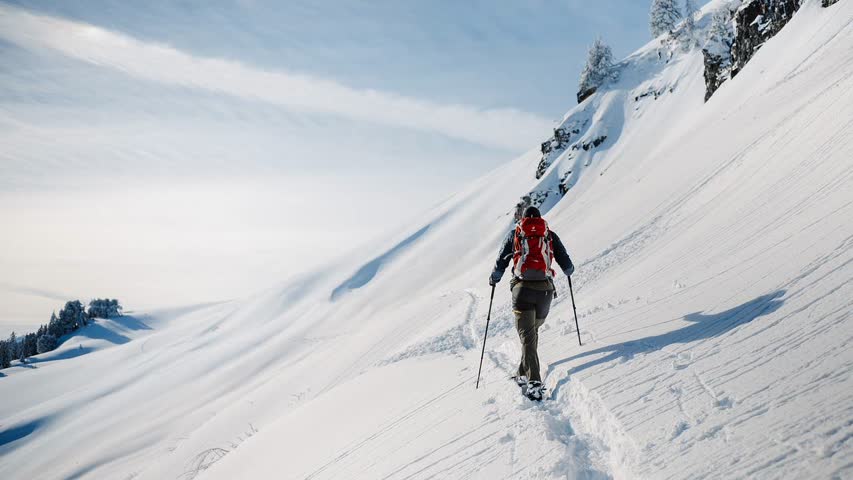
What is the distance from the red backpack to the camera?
205 inches

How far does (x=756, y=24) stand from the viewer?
3167cm

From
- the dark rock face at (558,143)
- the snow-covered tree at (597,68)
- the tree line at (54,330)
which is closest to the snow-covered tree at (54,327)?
the tree line at (54,330)

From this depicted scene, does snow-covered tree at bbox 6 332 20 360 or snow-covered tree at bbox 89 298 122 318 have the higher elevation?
snow-covered tree at bbox 89 298 122 318

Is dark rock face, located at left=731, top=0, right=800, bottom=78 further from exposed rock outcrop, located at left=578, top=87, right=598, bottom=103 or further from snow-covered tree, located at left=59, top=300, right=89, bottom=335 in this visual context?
snow-covered tree, located at left=59, top=300, right=89, bottom=335

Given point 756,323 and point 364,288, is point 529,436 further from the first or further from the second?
point 364,288

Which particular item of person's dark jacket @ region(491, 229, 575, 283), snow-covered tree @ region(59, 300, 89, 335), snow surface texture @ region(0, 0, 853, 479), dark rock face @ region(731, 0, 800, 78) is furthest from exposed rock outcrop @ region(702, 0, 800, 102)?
snow-covered tree @ region(59, 300, 89, 335)

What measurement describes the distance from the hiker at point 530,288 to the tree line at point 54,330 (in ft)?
439

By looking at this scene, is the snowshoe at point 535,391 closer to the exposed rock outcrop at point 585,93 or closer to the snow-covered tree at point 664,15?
the exposed rock outcrop at point 585,93

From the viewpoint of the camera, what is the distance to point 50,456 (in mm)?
40125

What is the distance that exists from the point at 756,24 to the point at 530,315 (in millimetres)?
41411

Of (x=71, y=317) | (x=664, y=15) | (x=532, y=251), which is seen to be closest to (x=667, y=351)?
(x=532, y=251)

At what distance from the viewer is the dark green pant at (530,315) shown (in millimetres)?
5109

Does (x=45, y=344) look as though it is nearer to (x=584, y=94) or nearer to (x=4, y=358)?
(x=4, y=358)

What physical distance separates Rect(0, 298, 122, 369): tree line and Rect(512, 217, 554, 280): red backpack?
134 meters
